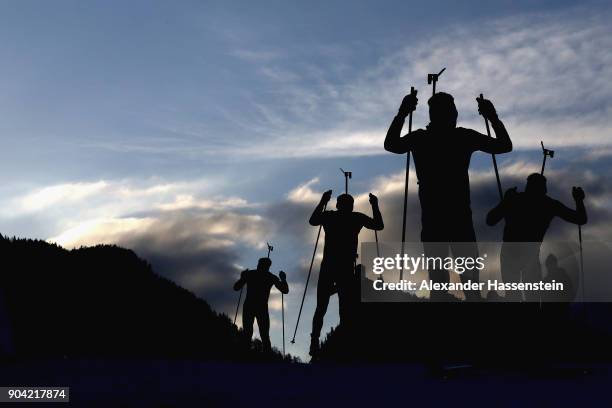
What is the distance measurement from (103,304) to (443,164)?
57839 millimetres

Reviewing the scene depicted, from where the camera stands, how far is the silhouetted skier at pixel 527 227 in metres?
10.0

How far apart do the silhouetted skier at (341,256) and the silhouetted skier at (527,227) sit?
2.52 metres

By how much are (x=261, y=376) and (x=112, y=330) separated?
53.3m

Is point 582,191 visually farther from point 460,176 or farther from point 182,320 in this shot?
point 182,320

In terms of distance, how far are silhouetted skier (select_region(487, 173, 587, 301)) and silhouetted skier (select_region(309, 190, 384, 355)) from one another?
2.52m

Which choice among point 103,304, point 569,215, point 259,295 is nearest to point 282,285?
point 259,295

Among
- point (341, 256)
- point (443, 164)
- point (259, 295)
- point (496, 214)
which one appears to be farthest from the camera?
point (259, 295)

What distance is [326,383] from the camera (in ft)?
21.7

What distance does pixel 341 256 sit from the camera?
12305 mm

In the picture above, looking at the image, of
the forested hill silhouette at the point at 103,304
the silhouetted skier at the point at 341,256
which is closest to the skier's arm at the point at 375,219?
the silhouetted skier at the point at 341,256

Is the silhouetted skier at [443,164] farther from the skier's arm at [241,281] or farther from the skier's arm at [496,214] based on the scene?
the skier's arm at [241,281]

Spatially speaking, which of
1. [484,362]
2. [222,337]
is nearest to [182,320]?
[222,337]

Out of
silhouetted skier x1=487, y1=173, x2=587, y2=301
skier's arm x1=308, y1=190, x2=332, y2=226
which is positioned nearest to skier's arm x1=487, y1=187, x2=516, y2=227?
silhouetted skier x1=487, y1=173, x2=587, y2=301

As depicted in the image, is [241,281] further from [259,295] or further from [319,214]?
[319,214]
